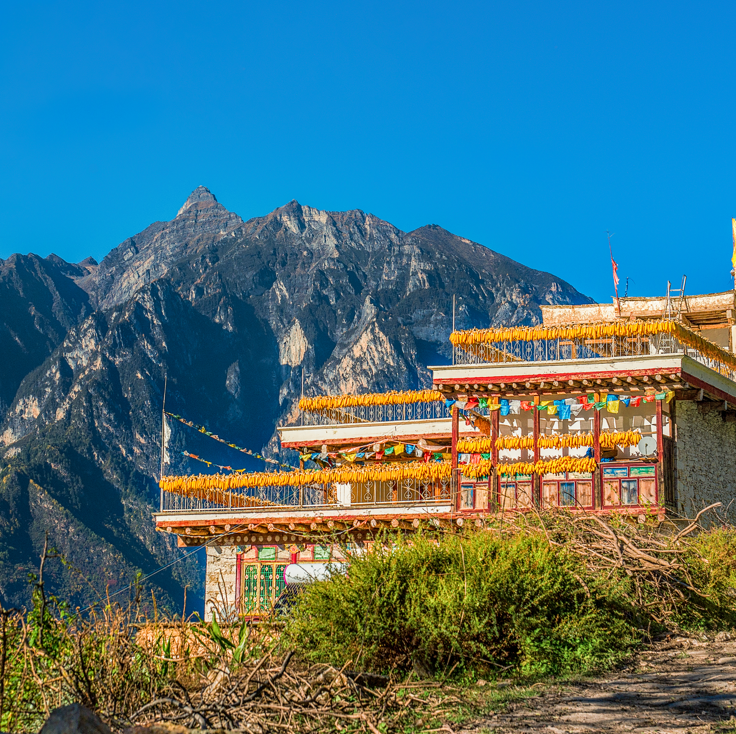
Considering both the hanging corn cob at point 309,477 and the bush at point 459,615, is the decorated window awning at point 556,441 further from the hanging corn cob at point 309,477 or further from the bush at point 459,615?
the bush at point 459,615

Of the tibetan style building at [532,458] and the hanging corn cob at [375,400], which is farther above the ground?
the hanging corn cob at [375,400]

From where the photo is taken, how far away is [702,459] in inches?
1061

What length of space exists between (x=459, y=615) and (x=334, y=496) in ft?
71.7

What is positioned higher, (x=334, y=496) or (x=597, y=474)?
(x=597, y=474)

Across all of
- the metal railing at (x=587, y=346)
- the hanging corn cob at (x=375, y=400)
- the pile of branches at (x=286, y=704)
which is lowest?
the pile of branches at (x=286, y=704)

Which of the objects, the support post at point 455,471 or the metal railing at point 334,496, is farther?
the metal railing at point 334,496

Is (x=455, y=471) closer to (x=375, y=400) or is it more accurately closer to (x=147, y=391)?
(x=375, y=400)

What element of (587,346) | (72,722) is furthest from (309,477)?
(72,722)

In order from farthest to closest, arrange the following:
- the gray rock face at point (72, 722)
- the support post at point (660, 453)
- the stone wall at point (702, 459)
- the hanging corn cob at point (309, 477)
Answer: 1. the hanging corn cob at point (309, 477)
2. the stone wall at point (702, 459)
3. the support post at point (660, 453)
4. the gray rock face at point (72, 722)

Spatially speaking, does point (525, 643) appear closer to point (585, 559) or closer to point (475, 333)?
point (585, 559)

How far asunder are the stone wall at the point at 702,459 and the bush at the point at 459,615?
13.9 m

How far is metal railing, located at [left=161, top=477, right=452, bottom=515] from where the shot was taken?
90.6 ft

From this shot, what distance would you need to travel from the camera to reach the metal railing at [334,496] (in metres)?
27.6

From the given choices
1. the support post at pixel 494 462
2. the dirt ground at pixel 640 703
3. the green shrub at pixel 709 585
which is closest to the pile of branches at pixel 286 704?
the dirt ground at pixel 640 703
